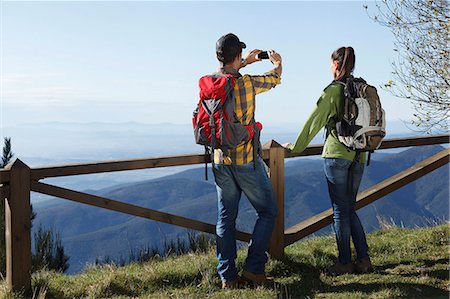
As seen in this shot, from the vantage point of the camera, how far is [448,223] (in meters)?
8.02

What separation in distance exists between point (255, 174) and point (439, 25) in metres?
4.67

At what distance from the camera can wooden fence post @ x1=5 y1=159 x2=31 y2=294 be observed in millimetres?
4840

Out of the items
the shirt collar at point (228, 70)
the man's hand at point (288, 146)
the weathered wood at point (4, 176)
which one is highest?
the shirt collar at point (228, 70)

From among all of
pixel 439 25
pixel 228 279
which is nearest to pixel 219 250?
pixel 228 279

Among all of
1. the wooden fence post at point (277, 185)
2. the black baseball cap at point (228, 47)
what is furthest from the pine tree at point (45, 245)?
the black baseball cap at point (228, 47)

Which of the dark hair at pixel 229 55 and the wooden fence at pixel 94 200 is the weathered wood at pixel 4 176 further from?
the dark hair at pixel 229 55

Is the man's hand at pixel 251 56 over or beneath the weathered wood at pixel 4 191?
over

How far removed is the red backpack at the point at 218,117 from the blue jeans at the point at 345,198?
0.89m

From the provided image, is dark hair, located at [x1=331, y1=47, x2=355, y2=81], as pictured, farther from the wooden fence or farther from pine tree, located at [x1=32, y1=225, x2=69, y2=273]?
pine tree, located at [x1=32, y1=225, x2=69, y2=273]

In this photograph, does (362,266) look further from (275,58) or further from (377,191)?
(275,58)

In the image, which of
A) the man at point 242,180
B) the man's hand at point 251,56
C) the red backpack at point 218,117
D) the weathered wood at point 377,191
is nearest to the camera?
the red backpack at point 218,117

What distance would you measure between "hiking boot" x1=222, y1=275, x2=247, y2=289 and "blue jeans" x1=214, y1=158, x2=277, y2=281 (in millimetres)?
31

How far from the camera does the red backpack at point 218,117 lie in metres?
4.61

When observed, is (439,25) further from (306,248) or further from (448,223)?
(306,248)
